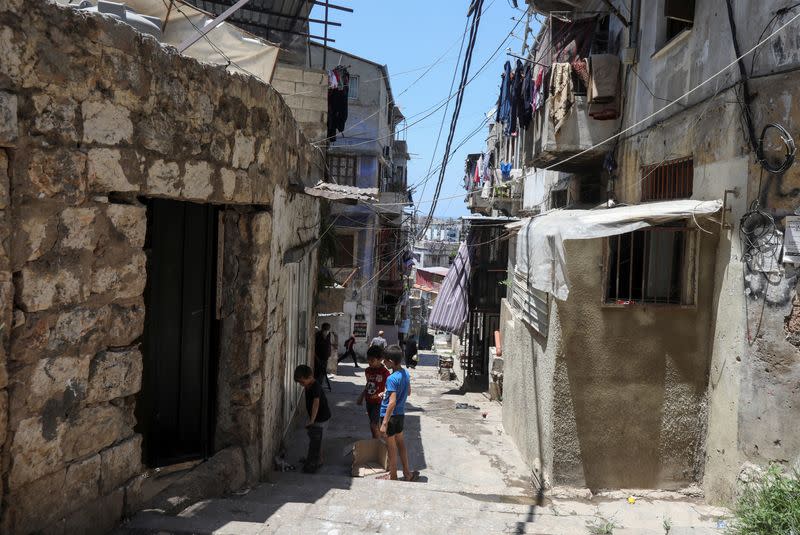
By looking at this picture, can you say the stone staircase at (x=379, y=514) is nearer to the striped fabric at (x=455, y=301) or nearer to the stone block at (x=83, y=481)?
the stone block at (x=83, y=481)

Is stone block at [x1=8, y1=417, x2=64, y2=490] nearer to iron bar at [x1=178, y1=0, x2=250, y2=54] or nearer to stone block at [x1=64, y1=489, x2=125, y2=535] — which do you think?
stone block at [x1=64, y1=489, x2=125, y2=535]

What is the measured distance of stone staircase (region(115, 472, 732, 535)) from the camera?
4.15 meters

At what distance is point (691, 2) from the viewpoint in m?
7.77

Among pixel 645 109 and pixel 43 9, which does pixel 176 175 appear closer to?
pixel 43 9

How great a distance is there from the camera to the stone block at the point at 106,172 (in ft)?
11.6

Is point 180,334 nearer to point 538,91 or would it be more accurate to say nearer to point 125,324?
point 125,324

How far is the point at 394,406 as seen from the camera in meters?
6.63

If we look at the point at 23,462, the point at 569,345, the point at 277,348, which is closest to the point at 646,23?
the point at 569,345

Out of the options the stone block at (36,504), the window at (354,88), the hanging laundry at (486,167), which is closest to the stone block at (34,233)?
the stone block at (36,504)

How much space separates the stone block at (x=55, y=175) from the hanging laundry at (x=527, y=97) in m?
10.3

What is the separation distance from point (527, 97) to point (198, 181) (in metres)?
9.48

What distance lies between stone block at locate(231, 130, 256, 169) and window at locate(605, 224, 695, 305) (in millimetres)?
3404

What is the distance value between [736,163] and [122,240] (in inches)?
204

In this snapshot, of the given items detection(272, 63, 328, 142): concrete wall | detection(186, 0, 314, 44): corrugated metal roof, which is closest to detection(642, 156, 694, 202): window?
detection(272, 63, 328, 142): concrete wall
